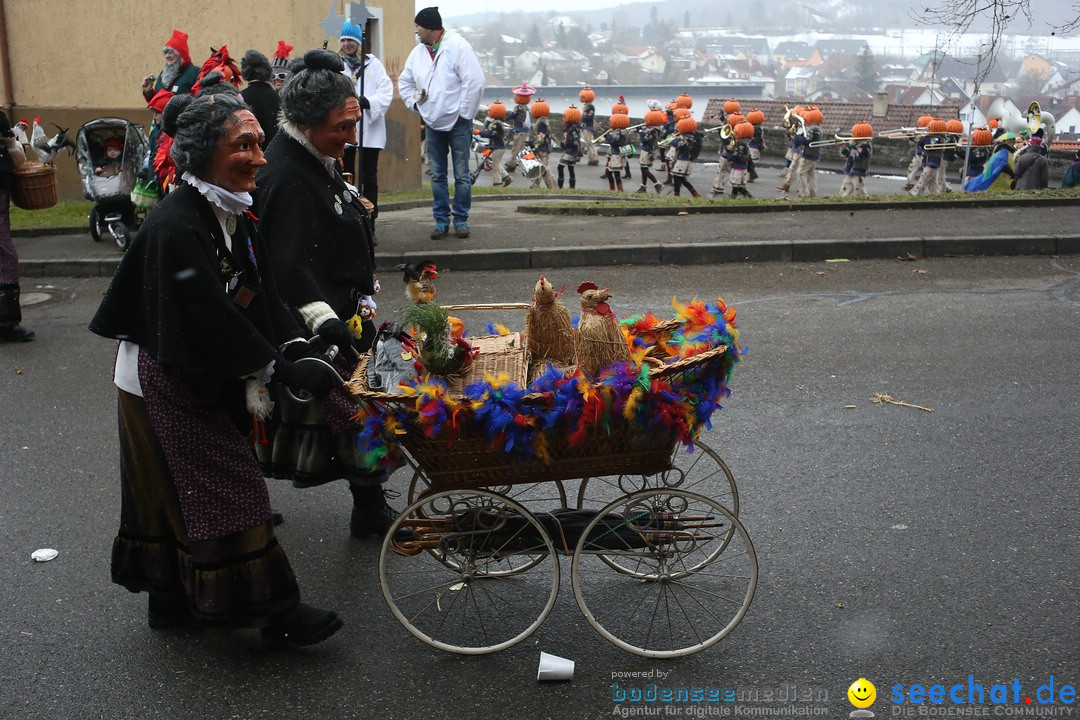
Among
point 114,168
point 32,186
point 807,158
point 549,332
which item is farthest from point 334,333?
point 807,158

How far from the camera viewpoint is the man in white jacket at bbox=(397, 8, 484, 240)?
1046 centimetres

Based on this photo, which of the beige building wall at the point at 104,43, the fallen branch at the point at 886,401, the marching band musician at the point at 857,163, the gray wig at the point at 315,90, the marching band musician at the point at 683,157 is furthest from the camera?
the marching band musician at the point at 857,163

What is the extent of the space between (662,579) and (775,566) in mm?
684

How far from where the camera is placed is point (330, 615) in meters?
3.78

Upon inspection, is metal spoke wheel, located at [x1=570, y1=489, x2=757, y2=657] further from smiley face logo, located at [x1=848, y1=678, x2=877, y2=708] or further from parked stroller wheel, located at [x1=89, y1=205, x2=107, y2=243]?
parked stroller wheel, located at [x1=89, y1=205, x2=107, y2=243]

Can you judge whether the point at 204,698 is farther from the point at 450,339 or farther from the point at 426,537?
the point at 450,339

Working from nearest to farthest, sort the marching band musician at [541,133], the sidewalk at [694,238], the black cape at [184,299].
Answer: the black cape at [184,299], the sidewalk at [694,238], the marching band musician at [541,133]

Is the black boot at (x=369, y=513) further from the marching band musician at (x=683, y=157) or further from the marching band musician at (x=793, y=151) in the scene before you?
the marching band musician at (x=793, y=151)

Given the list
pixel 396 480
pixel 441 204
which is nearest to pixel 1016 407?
pixel 396 480

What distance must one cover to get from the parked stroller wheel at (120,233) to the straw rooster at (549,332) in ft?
28.1

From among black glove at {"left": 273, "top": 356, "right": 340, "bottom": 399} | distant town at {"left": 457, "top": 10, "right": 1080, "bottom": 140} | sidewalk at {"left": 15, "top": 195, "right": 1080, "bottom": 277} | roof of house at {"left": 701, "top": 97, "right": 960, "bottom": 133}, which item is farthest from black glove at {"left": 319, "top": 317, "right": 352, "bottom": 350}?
distant town at {"left": 457, "top": 10, "right": 1080, "bottom": 140}

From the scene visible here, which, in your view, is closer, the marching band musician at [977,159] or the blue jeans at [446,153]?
the blue jeans at [446,153]

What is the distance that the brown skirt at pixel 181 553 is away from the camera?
3.51m

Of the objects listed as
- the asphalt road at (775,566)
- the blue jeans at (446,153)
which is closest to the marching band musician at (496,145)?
the blue jeans at (446,153)
